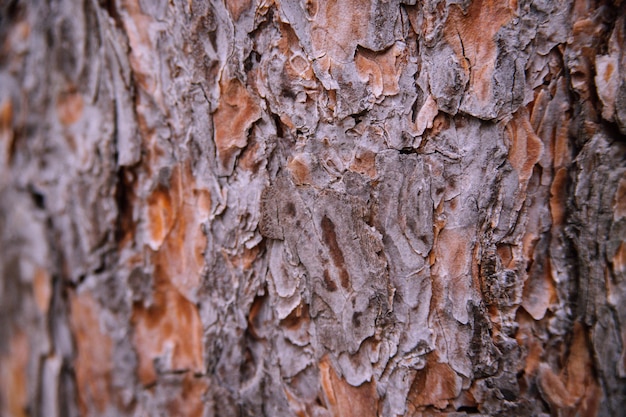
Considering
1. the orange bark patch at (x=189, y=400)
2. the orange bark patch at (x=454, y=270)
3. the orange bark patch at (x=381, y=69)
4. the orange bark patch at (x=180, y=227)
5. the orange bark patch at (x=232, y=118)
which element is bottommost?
the orange bark patch at (x=189, y=400)

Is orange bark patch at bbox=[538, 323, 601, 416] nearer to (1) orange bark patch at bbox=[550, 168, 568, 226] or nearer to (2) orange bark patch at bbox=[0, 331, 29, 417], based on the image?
(1) orange bark patch at bbox=[550, 168, 568, 226]

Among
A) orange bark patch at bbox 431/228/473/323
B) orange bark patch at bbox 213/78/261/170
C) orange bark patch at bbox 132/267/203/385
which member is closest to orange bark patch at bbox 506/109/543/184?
orange bark patch at bbox 431/228/473/323

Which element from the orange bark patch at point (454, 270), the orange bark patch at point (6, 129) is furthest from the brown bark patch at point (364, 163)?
the orange bark patch at point (6, 129)

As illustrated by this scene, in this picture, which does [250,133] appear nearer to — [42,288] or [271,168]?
[271,168]

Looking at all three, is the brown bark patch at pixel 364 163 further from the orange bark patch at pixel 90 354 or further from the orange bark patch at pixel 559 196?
the orange bark patch at pixel 90 354

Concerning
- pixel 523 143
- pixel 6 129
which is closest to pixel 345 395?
pixel 523 143

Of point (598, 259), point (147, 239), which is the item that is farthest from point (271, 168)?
point (598, 259)
